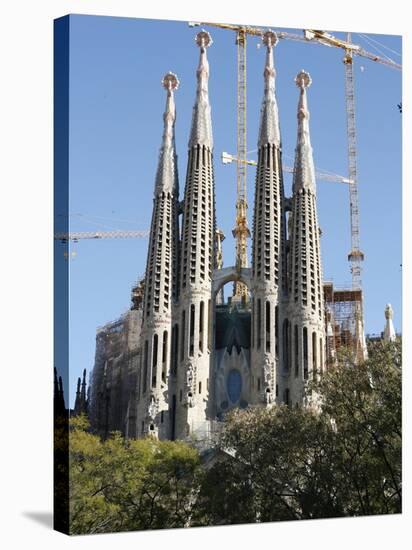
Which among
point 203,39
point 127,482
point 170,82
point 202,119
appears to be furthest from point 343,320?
point 127,482

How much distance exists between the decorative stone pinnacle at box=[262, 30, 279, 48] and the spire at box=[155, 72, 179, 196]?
2396 millimetres

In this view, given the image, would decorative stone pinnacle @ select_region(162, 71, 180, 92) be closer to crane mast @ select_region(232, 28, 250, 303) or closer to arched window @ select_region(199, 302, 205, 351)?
crane mast @ select_region(232, 28, 250, 303)

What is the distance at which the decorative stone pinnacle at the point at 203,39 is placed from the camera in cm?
3085

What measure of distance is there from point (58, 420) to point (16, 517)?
2.66 metres

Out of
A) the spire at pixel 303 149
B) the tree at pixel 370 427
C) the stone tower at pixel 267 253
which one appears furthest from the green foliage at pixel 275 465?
the spire at pixel 303 149

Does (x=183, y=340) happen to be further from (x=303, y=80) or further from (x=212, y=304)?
(x=303, y=80)

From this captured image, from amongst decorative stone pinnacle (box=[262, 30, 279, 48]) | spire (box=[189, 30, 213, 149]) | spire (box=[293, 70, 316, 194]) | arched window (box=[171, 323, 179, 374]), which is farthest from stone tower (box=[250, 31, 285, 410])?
arched window (box=[171, 323, 179, 374])

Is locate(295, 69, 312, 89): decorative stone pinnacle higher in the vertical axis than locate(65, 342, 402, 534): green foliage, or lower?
higher

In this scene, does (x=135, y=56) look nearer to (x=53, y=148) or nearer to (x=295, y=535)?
(x=53, y=148)

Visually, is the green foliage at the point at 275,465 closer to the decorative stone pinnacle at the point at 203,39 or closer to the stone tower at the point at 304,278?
the stone tower at the point at 304,278

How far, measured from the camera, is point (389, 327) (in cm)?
3294

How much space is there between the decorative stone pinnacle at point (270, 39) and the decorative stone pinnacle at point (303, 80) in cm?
101

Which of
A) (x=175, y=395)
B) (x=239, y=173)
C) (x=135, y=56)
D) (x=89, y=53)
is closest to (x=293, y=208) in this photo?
(x=239, y=173)

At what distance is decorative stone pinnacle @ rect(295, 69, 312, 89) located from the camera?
108 feet
